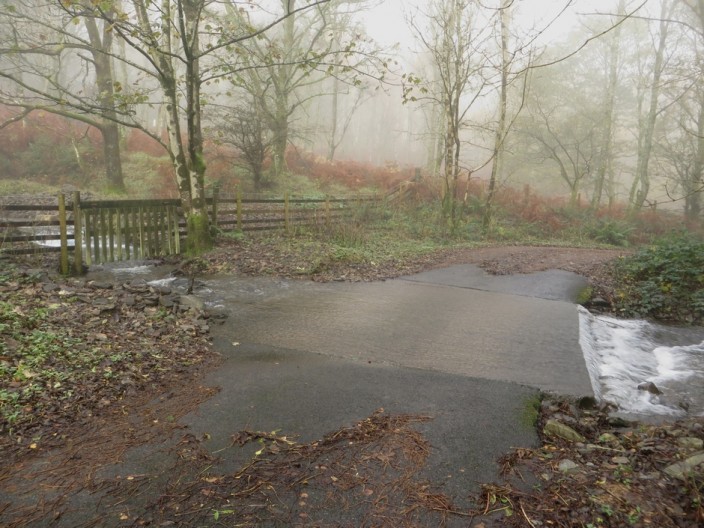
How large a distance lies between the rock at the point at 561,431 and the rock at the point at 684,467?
0.75 meters

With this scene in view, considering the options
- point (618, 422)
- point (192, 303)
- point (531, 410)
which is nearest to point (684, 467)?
point (618, 422)

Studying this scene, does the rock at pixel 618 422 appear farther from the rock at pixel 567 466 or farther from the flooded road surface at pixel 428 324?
the rock at pixel 567 466

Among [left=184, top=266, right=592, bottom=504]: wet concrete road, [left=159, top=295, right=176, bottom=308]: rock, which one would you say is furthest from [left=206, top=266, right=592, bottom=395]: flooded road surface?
[left=159, top=295, right=176, bottom=308]: rock

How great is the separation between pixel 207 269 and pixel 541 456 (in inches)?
350

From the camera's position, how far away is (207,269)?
10.9 m

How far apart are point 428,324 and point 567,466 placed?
411cm

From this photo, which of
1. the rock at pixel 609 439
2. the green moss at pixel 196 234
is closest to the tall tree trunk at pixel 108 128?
the green moss at pixel 196 234

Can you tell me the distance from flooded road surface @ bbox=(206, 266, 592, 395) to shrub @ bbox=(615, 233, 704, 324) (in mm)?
1215

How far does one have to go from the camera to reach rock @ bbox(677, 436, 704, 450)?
382 cm

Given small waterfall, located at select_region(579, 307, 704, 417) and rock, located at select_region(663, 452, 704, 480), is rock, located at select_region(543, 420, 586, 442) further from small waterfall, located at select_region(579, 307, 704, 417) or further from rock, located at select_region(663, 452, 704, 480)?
small waterfall, located at select_region(579, 307, 704, 417)

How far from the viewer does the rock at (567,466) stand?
3554mm

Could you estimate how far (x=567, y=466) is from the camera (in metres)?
3.61

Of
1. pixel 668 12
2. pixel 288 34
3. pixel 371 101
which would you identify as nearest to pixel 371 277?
pixel 288 34

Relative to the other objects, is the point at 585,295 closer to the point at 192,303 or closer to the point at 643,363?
the point at 643,363
